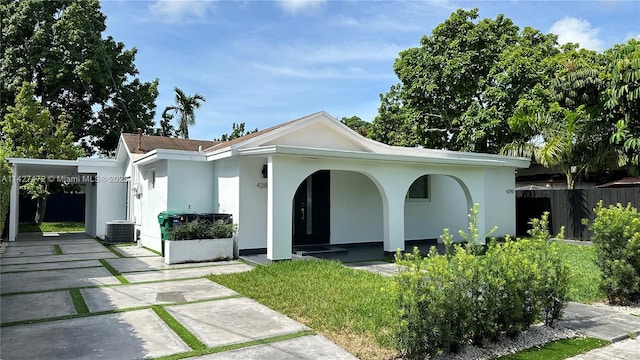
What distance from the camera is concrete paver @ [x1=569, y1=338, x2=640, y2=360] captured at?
447 centimetres

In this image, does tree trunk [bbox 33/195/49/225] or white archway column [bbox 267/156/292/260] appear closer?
white archway column [bbox 267/156/292/260]

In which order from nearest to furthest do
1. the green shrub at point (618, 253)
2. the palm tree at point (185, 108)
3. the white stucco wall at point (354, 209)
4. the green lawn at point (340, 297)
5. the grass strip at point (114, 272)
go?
1. the green lawn at point (340, 297)
2. the green shrub at point (618, 253)
3. the grass strip at point (114, 272)
4. the white stucco wall at point (354, 209)
5. the palm tree at point (185, 108)

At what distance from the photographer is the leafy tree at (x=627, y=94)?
32.9 ft

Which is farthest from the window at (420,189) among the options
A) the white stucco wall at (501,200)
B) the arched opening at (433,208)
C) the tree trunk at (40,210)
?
the tree trunk at (40,210)

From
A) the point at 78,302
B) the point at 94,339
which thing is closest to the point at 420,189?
the point at 78,302

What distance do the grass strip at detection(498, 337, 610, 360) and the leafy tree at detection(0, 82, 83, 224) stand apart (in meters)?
24.0

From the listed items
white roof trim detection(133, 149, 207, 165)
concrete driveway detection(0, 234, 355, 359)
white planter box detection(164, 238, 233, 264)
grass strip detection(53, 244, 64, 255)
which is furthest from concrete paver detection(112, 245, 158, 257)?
white roof trim detection(133, 149, 207, 165)

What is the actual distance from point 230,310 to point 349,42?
10.6m

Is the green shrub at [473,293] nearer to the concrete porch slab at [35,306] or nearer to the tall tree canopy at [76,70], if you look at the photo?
the concrete porch slab at [35,306]

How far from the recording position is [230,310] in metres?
6.14

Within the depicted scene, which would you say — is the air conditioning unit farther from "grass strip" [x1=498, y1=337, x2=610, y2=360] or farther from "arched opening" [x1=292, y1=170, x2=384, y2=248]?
"grass strip" [x1=498, y1=337, x2=610, y2=360]

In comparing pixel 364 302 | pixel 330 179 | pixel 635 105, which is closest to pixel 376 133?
pixel 330 179

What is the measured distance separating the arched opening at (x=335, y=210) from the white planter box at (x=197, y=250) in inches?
91.8

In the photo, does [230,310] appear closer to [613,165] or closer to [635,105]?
[635,105]
